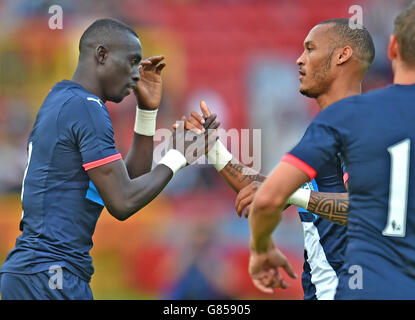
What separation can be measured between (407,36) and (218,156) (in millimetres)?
1992

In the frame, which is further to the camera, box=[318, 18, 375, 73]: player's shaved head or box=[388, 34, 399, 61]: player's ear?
box=[318, 18, 375, 73]: player's shaved head

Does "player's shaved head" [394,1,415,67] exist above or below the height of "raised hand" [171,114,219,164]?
above

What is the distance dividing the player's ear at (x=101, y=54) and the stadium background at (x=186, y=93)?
17.2ft

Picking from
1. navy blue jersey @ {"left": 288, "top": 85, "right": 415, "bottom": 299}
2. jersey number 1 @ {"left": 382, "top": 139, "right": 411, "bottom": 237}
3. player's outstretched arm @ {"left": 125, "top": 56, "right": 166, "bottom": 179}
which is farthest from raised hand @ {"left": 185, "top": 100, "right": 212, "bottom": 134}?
jersey number 1 @ {"left": 382, "top": 139, "right": 411, "bottom": 237}

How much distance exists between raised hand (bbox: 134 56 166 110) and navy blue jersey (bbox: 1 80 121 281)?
0.87 meters

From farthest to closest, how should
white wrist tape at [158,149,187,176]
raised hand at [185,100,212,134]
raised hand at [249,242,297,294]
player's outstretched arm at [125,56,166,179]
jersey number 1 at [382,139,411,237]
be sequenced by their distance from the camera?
1. player's outstretched arm at [125,56,166,179]
2. raised hand at [185,100,212,134]
3. white wrist tape at [158,149,187,176]
4. raised hand at [249,242,297,294]
5. jersey number 1 at [382,139,411,237]

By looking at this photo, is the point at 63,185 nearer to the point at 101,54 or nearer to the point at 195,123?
the point at 101,54

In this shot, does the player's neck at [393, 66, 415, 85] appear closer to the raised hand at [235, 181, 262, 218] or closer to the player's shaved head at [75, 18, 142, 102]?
the raised hand at [235, 181, 262, 218]

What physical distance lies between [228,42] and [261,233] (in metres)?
9.47

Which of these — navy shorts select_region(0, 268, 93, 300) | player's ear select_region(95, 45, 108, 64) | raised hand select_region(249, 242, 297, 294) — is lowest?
navy shorts select_region(0, 268, 93, 300)

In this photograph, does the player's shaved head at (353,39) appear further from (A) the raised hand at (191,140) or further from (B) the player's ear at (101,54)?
(B) the player's ear at (101,54)

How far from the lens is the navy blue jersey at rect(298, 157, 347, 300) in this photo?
157 inches
